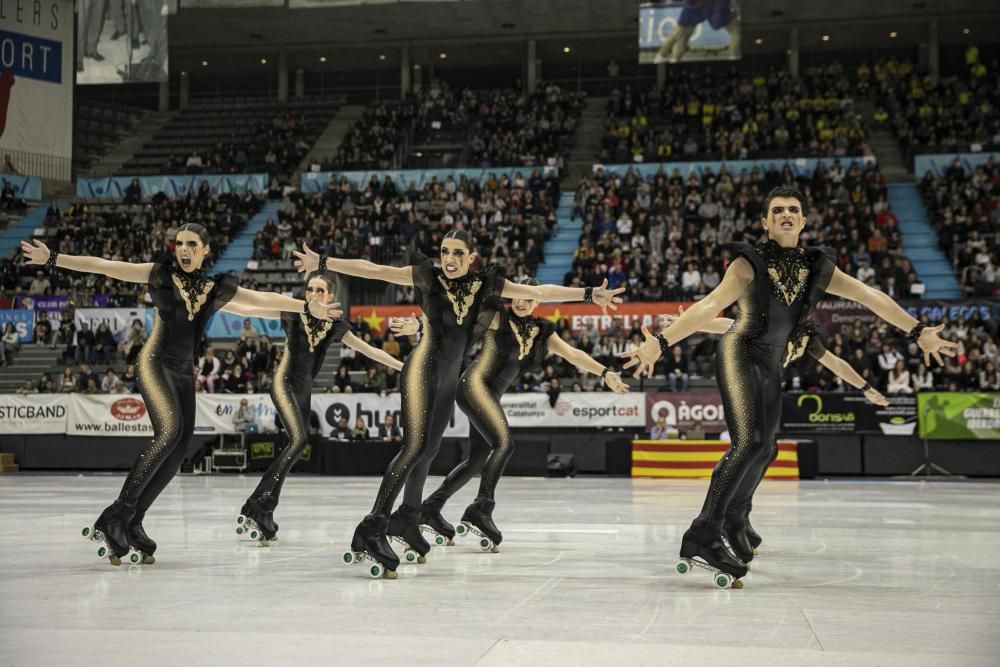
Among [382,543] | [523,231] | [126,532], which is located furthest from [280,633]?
[523,231]

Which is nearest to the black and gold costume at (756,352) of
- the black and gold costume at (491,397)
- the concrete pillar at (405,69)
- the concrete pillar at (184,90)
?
the black and gold costume at (491,397)

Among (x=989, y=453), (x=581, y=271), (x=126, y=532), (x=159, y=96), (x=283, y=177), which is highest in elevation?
(x=159, y=96)

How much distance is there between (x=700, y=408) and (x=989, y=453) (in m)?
5.40

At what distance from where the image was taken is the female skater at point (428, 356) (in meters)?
6.56

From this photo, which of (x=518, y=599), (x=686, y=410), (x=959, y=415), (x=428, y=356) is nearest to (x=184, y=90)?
(x=686, y=410)

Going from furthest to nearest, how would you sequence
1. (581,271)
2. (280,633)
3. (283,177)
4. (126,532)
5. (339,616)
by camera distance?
(283,177) < (581,271) < (126,532) < (339,616) < (280,633)

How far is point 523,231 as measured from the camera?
28938mm

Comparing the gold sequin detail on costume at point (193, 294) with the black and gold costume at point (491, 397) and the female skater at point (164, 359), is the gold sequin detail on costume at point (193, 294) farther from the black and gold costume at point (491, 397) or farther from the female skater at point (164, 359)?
the black and gold costume at point (491, 397)

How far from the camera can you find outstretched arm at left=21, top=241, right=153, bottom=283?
7.00 meters

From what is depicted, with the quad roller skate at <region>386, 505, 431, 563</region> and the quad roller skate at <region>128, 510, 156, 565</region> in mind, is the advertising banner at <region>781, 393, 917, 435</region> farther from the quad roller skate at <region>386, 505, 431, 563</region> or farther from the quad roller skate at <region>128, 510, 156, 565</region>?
the quad roller skate at <region>128, 510, 156, 565</region>

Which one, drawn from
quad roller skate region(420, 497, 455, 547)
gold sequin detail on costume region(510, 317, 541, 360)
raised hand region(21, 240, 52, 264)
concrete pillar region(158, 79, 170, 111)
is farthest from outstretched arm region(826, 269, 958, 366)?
concrete pillar region(158, 79, 170, 111)

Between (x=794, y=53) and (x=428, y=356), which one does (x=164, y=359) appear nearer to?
(x=428, y=356)

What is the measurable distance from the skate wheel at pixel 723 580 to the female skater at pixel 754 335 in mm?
40

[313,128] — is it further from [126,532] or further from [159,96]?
[126,532]
